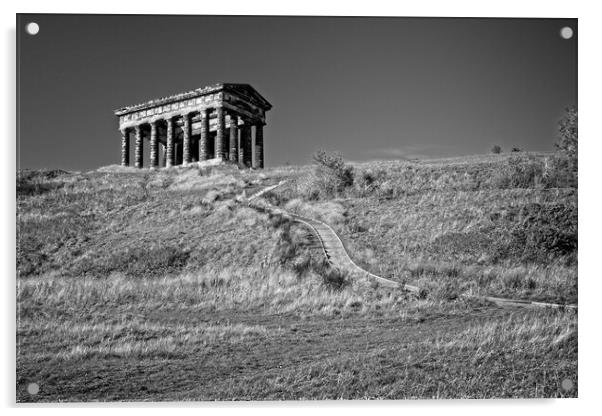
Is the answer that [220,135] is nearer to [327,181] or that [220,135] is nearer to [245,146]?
[245,146]

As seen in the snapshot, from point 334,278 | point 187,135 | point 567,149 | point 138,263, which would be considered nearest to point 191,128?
point 187,135

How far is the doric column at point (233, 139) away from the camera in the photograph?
27328mm

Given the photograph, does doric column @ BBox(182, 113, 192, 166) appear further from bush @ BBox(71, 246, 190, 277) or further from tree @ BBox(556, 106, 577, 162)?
tree @ BBox(556, 106, 577, 162)

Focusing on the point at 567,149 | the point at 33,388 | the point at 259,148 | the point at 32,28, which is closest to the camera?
the point at 33,388

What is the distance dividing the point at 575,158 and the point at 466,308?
3.47 meters

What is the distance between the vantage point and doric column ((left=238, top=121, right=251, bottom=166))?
1073 inches

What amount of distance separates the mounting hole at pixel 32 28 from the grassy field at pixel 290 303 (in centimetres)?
250

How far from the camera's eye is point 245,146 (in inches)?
1097

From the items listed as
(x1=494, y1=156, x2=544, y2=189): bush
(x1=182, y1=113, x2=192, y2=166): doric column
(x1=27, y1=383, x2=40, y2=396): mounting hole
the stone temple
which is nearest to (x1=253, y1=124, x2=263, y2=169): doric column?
the stone temple

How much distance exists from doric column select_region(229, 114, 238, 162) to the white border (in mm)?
17579

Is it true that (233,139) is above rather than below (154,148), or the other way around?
above

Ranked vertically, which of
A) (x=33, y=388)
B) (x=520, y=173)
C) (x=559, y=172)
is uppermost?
(x=520, y=173)

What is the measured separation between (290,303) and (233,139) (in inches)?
775
